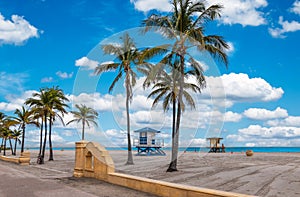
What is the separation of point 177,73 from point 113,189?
10568 millimetres

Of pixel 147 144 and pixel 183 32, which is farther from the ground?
pixel 183 32

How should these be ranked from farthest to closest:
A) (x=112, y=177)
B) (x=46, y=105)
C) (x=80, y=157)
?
(x=46, y=105)
(x=80, y=157)
(x=112, y=177)

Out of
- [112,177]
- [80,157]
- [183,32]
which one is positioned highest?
[183,32]

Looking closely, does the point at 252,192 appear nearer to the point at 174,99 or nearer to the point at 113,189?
the point at 113,189

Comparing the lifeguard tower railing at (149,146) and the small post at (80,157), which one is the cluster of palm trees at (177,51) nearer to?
the small post at (80,157)

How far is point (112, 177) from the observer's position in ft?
44.5

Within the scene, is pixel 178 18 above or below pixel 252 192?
above

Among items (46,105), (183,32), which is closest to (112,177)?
(183,32)

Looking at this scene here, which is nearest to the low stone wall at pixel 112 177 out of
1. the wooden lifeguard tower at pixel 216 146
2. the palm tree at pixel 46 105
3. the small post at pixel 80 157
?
the small post at pixel 80 157

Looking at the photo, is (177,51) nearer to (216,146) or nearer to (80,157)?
(80,157)

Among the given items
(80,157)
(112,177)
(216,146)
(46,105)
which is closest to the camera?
(112,177)

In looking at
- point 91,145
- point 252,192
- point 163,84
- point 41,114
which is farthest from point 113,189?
point 41,114

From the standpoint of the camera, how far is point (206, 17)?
21891 mm

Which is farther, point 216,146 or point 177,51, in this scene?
point 216,146
